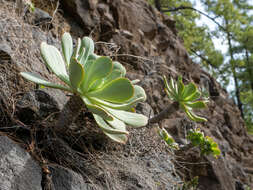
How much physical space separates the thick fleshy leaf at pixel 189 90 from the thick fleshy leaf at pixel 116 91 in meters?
0.71

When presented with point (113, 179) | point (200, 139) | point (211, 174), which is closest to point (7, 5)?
point (113, 179)

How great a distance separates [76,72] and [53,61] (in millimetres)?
202

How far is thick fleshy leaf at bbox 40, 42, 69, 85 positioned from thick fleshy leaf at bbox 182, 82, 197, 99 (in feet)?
2.72

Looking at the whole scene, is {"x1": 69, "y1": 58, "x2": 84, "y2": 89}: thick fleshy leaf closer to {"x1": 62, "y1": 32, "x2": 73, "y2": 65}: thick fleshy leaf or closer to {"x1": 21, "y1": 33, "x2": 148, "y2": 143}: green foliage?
{"x1": 21, "y1": 33, "x2": 148, "y2": 143}: green foliage

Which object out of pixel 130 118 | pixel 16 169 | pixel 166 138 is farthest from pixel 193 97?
pixel 16 169

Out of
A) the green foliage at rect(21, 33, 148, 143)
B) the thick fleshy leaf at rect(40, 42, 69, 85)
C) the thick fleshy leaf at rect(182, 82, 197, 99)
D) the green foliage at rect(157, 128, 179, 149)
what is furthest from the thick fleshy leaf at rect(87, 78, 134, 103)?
the green foliage at rect(157, 128, 179, 149)

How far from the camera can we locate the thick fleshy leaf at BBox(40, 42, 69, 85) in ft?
3.08

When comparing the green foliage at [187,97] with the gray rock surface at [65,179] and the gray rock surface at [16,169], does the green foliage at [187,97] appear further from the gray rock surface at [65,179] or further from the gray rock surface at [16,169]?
the gray rock surface at [16,169]

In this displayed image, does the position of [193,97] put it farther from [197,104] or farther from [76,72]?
[76,72]

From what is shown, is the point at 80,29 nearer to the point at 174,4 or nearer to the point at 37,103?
the point at 37,103

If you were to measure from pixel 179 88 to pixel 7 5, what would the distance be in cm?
129

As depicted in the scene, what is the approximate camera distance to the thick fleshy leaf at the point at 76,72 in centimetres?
82

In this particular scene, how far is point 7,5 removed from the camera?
5.15ft

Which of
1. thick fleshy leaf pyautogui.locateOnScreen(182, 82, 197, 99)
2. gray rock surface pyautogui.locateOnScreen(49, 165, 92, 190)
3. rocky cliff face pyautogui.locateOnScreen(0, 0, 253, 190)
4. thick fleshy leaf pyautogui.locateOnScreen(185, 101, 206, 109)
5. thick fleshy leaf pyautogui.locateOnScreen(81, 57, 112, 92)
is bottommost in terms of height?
gray rock surface pyautogui.locateOnScreen(49, 165, 92, 190)
